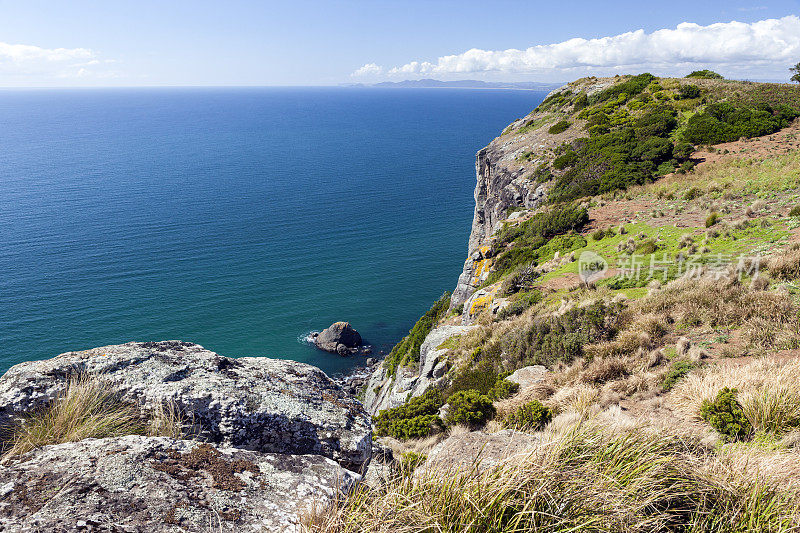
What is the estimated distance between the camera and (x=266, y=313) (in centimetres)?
4878

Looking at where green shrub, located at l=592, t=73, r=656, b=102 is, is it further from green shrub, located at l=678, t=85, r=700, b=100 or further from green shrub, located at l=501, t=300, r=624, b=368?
green shrub, located at l=501, t=300, r=624, b=368

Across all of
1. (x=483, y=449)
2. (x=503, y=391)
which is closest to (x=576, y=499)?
(x=483, y=449)

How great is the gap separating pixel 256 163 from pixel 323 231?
61.1 metres

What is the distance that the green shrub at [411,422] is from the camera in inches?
336

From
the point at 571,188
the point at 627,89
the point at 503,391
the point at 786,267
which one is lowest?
the point at 503,391

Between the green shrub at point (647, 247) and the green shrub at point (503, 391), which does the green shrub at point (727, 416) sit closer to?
the green shrub at point (503, 391)

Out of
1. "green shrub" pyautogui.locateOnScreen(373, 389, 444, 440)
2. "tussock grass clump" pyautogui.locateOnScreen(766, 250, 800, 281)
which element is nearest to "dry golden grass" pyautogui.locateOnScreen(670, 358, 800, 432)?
"green shrub" pyautogui.locateOnScreen(373, 389, 444, 440)

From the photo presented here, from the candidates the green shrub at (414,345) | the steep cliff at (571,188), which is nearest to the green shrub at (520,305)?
the steep cliff at (571,188)

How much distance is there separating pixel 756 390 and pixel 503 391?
458 cm

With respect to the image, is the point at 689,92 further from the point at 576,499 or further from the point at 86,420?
the point at 86,420

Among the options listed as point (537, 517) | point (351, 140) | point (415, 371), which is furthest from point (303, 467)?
point (351, 140)

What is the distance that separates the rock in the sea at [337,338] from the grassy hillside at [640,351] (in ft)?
70.4

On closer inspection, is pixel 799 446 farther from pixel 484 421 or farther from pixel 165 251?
pixel 165 251

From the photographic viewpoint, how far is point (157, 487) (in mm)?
3334
